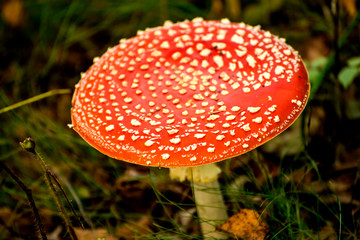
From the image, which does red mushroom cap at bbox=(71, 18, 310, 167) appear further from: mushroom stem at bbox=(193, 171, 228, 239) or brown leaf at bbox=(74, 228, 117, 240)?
brown leaf at bbox=(74, 228, 117, 240)

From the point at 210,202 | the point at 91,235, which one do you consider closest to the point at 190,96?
the point at 210,202

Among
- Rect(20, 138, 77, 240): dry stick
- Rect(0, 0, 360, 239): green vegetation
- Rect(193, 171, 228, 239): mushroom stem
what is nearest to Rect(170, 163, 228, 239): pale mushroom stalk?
Rect(193, 171, 228, 239): mushroom stem

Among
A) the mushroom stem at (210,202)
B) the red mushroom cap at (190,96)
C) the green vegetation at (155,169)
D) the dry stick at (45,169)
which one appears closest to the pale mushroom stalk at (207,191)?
the mushroom stem at (210,202)

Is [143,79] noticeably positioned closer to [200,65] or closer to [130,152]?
[200,65]

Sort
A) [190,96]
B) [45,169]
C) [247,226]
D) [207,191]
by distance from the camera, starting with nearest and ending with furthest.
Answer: [45,169], [190,96], [247,226], [207,191]

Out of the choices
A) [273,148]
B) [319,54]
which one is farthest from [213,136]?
[319,54]

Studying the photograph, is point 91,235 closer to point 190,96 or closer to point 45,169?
point 45,169
